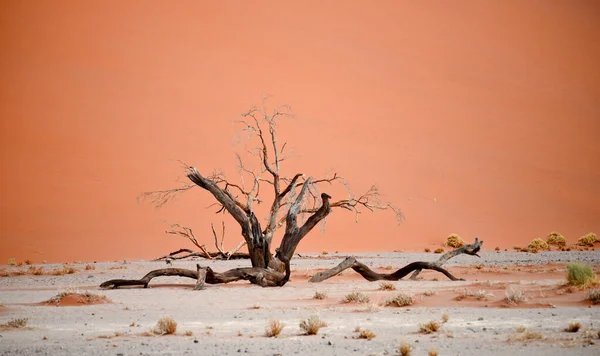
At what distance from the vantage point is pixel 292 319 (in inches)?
417

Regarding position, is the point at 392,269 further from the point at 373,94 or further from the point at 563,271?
the point at 373,94

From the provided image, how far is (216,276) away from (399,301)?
5.25m

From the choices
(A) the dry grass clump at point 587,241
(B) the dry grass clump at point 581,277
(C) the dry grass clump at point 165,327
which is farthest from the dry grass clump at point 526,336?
(A) the dry grass clump at point 587,241

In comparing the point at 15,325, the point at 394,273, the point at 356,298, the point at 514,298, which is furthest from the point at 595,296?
the point at 15,325

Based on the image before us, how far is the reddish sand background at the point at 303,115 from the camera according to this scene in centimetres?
3756

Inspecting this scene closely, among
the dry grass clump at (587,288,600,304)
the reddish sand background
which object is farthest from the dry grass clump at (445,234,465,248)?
the dry grass clump at (587,288,600,304)

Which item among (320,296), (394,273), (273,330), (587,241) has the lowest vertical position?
(273,330)

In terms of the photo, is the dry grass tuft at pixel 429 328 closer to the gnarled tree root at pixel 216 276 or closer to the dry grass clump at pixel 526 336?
the dry grass clump at pixel 526 336

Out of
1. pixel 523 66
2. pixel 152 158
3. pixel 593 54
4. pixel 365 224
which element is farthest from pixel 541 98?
pixel 152 158

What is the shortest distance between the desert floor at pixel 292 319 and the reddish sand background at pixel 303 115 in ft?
51.6

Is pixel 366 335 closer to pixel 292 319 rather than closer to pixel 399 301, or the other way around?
pixel 292 319

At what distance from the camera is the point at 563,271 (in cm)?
2028

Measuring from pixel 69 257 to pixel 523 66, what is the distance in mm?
53660

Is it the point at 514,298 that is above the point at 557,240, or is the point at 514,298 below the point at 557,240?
below
